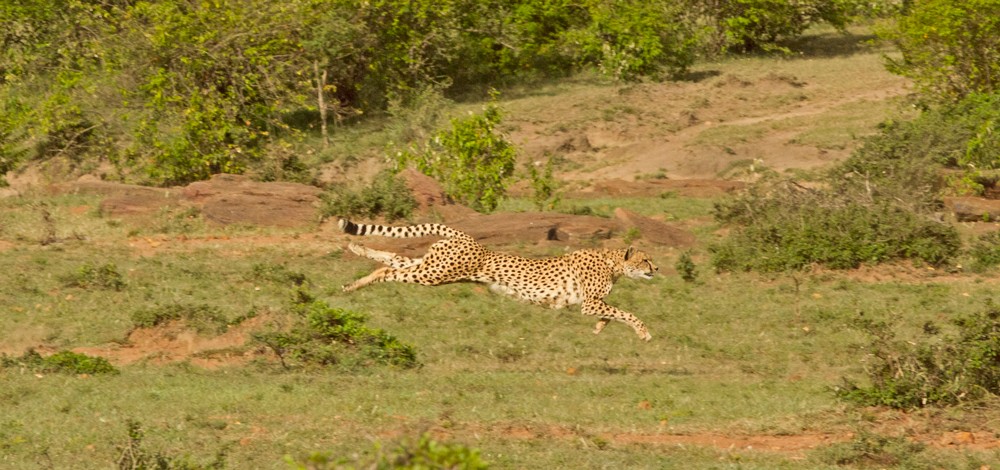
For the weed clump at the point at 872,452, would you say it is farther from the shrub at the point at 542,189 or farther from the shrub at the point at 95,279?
the shrub at the point at 542,189

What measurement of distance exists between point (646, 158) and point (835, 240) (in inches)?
321

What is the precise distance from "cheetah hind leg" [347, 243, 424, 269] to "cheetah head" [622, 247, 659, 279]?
79.4 inches

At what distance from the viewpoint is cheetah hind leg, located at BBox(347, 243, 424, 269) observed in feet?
51.1


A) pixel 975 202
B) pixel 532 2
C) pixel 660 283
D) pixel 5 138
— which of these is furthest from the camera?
pixel 532 2

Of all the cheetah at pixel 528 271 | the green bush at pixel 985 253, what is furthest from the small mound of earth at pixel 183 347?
the green bush at pixel 985 253

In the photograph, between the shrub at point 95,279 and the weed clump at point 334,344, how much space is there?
256 centimetres

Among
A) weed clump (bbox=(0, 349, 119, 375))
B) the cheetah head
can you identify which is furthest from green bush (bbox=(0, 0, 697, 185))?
weed clump (bbox=(0, 349, 119, 375))

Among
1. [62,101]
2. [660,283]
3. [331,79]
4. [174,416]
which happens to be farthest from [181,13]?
[174,416]

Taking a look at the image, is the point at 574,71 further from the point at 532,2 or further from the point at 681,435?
the point at 681,435

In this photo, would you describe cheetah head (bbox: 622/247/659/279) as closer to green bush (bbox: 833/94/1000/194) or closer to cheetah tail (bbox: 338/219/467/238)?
cheetah tail (bbox: 338/219/467/238)

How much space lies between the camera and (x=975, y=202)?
766 inches

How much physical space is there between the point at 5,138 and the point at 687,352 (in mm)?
12628

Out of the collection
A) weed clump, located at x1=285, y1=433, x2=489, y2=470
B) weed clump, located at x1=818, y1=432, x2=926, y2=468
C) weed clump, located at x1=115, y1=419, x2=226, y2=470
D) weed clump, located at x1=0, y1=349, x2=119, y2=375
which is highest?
weed clump, located at x1=285, y1=433, x2=489, y2=470

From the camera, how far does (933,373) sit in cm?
1061
